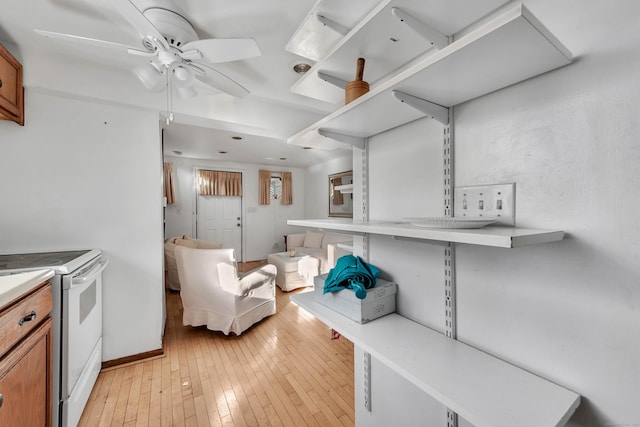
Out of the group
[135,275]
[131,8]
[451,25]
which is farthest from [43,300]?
[451,25]

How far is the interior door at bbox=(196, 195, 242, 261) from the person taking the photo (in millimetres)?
5344

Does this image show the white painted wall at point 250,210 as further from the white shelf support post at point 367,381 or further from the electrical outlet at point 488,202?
the electrical outlet at point 488,202

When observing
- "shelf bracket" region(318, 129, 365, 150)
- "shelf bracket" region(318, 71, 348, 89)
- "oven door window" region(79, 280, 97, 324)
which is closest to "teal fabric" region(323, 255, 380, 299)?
"shelf bracket" region(318, 129, 365, 150)

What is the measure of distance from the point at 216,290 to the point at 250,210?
3494mm

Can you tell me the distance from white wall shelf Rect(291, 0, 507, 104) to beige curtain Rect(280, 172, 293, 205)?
4.82 meters

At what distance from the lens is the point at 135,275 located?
2221mm

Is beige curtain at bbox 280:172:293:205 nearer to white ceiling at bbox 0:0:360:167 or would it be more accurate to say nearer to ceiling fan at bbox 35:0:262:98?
white ceiling at bbox 0:0:360:167

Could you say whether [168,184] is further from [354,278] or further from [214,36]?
[354,278]

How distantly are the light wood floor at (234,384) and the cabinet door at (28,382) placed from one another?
1.67 feet

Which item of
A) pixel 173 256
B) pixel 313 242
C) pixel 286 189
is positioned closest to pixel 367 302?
pixel 173 256

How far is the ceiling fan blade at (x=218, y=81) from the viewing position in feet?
5.54

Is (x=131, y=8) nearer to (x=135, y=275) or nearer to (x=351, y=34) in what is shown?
(x=351, y=34)

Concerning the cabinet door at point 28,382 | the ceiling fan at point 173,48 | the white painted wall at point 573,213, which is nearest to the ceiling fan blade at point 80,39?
the ceiling fan at point 173,48

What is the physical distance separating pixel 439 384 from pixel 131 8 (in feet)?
6.13
